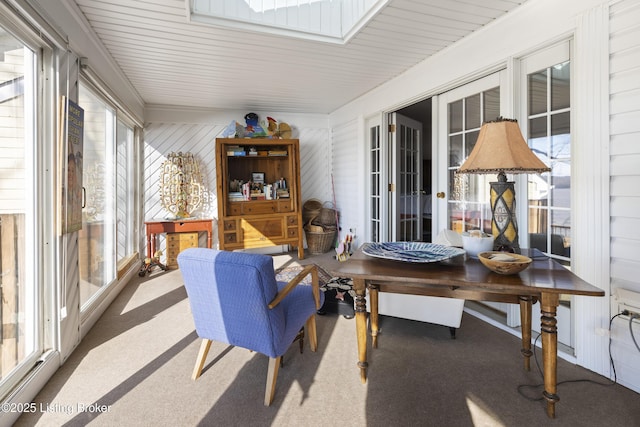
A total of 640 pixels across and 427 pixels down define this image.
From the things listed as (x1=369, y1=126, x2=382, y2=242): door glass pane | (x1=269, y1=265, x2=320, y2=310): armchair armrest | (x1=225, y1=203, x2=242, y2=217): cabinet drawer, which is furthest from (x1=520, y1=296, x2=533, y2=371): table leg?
(x1=225, y1=203, x2=242, y2=217): cabinet drawer

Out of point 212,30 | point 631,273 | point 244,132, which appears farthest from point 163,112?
point 631,273

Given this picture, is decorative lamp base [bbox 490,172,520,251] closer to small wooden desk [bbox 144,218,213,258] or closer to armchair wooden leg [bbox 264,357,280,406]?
armchair wooden leg [bbox 264,357,280,406]

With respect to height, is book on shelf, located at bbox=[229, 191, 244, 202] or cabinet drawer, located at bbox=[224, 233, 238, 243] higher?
book on shelf, located at bbox=[229, 191, 244, 202]

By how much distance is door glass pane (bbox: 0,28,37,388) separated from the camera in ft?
5.13

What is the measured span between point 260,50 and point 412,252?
245 cm

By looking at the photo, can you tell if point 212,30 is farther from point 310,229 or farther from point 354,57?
point 310,229

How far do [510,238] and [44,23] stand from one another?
293cm

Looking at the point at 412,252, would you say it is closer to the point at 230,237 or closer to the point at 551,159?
the point at 551,159

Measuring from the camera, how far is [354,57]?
3.15 meters

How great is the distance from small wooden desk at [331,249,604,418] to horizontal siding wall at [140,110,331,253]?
3788 millimetres

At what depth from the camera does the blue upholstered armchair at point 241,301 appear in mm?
1479

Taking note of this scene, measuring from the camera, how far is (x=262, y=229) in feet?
15.2

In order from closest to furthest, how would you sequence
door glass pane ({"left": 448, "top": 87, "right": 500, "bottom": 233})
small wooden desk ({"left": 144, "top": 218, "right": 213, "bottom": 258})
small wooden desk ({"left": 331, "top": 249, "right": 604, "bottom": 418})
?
small wooden desk ({"left": 331, "top": 249, "right": 604, "bottom": 418}) < door glass pane ({"left": 448, "top": 87, "right": 500, "bottom": 233}) < small wooden desk ({"left": 144, "top": 218, "right": 213, "bottom": 258})

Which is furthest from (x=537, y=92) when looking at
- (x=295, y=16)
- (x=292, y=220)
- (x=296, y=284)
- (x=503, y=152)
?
(x=292, y=220)
